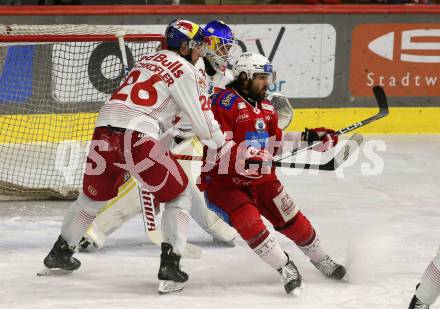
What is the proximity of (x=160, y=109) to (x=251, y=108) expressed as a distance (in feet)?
1.43

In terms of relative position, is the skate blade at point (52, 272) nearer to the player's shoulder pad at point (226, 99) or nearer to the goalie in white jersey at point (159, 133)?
the goalie in white jersey at point (159, 133)

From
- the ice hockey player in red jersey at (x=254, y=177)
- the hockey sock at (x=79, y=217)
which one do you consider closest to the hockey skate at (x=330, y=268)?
the ice hockey player in red jersey at (x=254, y=177)

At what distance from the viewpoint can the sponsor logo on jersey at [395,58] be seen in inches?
345

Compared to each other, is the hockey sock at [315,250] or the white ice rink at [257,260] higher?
the hockey sock at [315,250]

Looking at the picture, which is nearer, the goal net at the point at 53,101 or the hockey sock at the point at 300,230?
the hockey sock at the point at 300,230

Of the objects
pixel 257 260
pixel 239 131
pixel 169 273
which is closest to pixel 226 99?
pixel 239 131

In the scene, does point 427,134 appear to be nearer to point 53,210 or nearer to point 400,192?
point 400,192

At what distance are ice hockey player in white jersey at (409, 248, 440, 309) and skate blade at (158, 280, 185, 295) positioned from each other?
1.16 m

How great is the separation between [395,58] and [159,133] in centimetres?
420

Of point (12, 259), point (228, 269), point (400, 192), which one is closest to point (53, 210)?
point (12, 259)

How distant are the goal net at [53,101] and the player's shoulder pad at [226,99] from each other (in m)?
1.96

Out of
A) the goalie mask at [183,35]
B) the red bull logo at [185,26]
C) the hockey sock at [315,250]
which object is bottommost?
the hockey sock at [315,250]

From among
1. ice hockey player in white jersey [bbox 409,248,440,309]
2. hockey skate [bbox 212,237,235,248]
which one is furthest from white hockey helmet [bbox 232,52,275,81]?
ice hockey player in white jersey [bbox 409,248,440,309]

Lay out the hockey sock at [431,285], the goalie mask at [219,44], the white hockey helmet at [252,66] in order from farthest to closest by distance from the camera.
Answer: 1. the goalie mask at [219,44]
2. the white hockey helmet at [252,66]
3. the hockey sock at [431,285]
